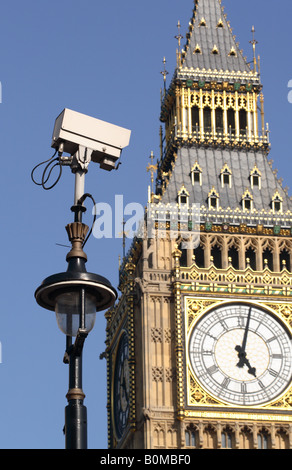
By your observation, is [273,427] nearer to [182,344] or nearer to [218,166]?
[182,344]

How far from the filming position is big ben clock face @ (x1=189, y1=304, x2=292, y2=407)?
5550 centimetres

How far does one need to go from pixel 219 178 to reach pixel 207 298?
6.96 metres

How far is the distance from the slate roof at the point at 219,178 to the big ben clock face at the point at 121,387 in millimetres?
6495

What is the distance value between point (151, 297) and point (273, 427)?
704 cm

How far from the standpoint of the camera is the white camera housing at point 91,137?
2342cm

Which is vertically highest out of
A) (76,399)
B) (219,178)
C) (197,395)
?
(219,178)

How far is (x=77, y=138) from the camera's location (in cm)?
2350

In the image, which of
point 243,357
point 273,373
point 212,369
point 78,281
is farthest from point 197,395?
point 78,281

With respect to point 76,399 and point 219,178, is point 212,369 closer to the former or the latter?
point 219,178

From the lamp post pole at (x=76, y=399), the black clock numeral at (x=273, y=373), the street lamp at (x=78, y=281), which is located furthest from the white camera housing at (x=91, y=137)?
the black clock numeral at (x=273, y=373)

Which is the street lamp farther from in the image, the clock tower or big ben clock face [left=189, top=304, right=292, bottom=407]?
big ben clock face [left=189, top=304, right=292, bottom=407]

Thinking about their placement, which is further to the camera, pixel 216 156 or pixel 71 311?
pixel 216 156

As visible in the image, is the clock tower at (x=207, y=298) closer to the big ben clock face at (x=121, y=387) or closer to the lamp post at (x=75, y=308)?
the big ben clock face at (x=121, y=387)

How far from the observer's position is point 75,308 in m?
22.4
